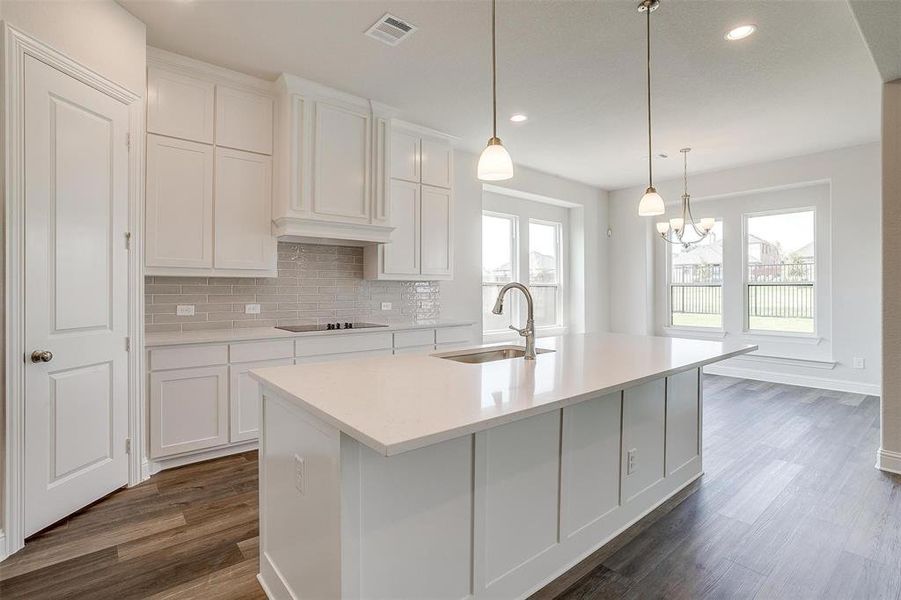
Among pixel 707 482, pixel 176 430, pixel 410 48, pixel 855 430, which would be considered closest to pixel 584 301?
pixel 855 430

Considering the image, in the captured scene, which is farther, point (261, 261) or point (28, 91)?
point (261, 261)

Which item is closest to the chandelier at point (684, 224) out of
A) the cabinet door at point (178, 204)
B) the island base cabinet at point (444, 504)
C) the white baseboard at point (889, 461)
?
the white baseboard at point (889, 461)

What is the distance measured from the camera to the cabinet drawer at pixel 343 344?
3442 mm

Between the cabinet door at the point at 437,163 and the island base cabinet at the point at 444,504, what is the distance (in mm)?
3043

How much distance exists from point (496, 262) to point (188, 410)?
13.2 ft

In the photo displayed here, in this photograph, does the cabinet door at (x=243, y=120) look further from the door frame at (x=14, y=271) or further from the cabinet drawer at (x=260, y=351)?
the cabinet drawer at (x=260, y=351)

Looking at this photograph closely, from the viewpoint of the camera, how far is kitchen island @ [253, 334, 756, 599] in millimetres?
1304

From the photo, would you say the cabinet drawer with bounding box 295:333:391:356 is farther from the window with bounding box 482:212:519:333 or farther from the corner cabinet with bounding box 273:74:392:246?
the window with bounding box 482:212:519:333

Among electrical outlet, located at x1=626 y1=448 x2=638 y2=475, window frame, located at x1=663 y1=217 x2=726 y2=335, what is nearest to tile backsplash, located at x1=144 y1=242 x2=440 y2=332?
electrical outlet, located at x1=626 y1=448 x2=638 y2=475

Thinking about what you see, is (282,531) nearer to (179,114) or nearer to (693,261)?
(179,114)

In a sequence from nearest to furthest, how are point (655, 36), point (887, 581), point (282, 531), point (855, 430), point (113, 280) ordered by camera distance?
point (282, 531)
point (887, 581)
point (113, 280)
point (655, 36)
point (855, 430)

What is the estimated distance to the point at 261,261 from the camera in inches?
138

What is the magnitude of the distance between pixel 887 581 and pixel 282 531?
2.48m

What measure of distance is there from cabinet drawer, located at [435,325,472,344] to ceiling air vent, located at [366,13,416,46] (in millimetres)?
2479
